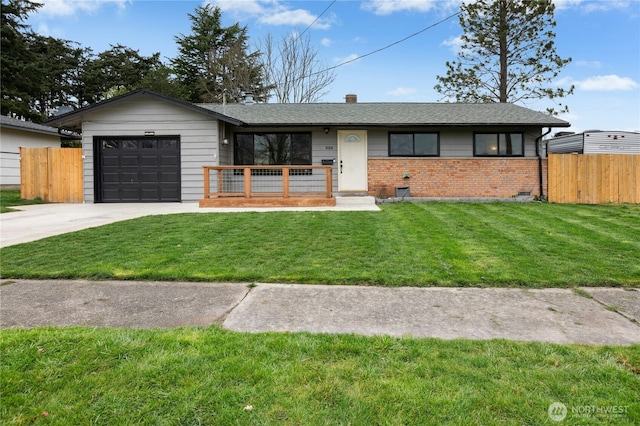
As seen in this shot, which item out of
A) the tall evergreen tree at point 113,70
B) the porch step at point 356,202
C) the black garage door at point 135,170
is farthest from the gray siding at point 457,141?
the tall evergreen tree at point 113,70

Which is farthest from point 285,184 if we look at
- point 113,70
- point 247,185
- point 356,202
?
point 113,70

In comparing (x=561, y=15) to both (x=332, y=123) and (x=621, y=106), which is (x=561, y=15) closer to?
(x=621, y=106)

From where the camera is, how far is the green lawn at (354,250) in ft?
14.9

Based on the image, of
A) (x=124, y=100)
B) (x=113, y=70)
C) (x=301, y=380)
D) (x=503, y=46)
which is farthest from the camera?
(x=113, y=70)

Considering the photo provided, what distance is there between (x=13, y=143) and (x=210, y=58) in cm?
1678

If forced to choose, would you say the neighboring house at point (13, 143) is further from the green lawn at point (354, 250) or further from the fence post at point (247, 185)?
the green lawn at point (354, 250)

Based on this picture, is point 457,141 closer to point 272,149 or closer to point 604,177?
point 604,177

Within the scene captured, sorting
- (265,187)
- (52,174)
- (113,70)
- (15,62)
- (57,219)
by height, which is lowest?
(57,219)

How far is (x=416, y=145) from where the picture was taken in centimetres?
1376

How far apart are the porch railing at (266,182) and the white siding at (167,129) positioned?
0.69 meters

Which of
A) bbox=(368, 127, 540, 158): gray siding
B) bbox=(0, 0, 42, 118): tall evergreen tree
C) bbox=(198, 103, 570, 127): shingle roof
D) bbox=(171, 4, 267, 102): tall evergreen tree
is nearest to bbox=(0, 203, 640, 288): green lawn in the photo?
bbox=(368, 127, 540, 158): gray siding

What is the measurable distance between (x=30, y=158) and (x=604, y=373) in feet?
53.3

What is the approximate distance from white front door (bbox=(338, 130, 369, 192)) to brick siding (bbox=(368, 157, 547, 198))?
1.41ft

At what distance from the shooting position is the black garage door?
13141 millimetres
